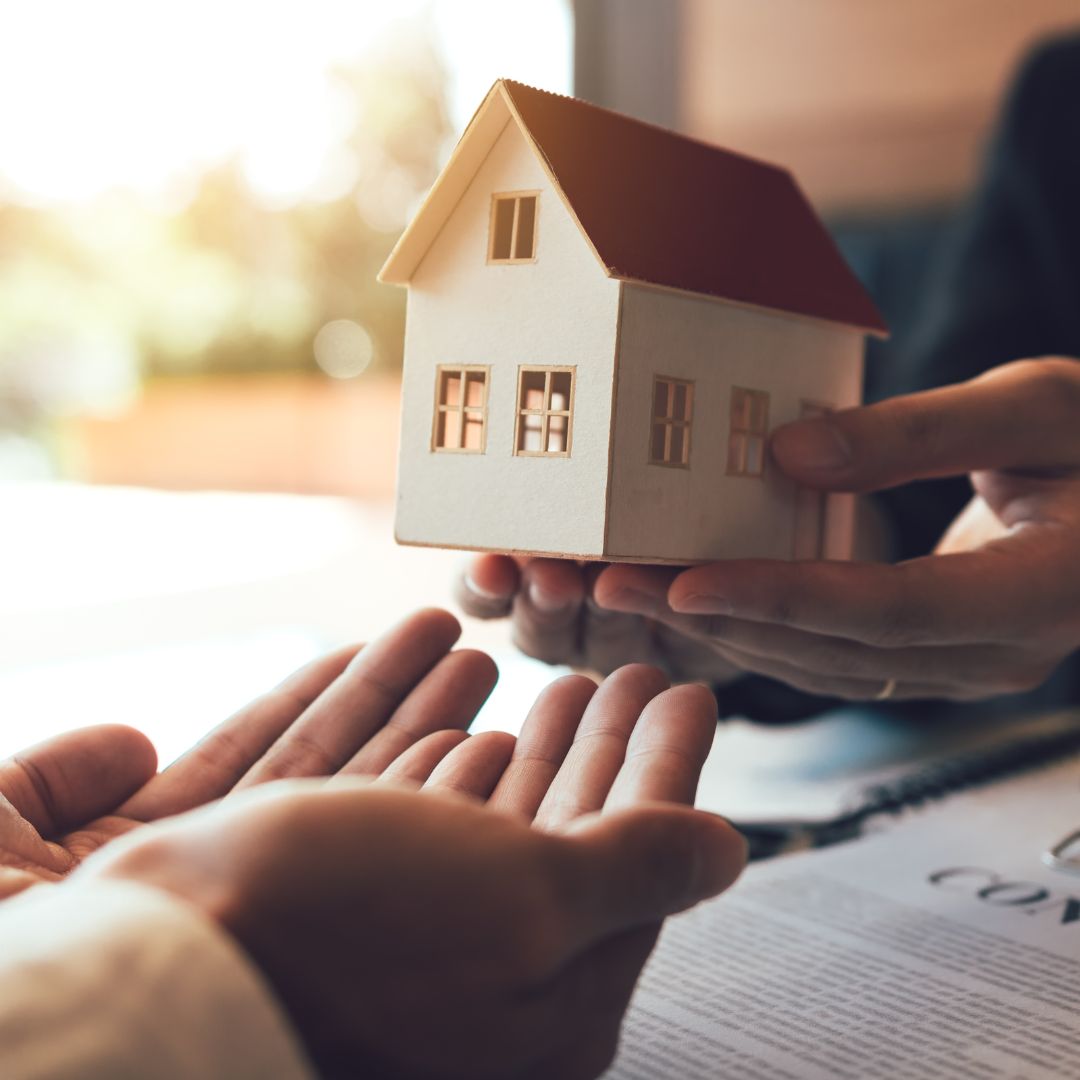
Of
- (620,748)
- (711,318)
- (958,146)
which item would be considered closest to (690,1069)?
(620,748)

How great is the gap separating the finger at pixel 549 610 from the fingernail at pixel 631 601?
0.08 metres

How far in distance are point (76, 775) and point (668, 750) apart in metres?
0.43

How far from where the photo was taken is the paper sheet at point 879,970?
67 centimetres

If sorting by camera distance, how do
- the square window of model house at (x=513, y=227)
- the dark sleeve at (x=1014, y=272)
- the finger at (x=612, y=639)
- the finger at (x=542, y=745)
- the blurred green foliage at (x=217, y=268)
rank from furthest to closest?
the blurred green foliage at (x=217, y=268) → the dark sleeve at (x=1014, y=272) → the finger at (x=612, y=639) → the square window of model house at (x=513, y=227) → the finger at (x=542, y=745)

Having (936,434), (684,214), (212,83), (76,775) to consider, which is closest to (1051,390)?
(936,434)

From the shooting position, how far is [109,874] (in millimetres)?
514

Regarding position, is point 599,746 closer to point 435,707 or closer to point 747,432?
point 435,707

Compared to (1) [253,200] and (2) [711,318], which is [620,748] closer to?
(2) [711,318]

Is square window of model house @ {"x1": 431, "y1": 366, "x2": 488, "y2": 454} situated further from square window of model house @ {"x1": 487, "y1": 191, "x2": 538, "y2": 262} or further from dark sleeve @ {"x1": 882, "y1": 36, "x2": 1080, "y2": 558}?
dark sleeve @ {"x1": 882, "y1": 36, "x2": 1080, "y2": 558}

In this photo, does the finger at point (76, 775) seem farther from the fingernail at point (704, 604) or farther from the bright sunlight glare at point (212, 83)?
the bright sunlight glare at point (212, 83)

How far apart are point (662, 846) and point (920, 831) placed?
65 cm

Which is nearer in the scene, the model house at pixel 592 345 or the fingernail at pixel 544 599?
the model house at pixel 592 345

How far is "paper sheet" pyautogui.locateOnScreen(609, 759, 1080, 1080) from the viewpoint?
0.67 meters

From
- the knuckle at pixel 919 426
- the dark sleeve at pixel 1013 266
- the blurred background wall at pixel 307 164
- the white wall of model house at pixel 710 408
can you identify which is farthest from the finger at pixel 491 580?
the blurred background wall at pixel 307 164
